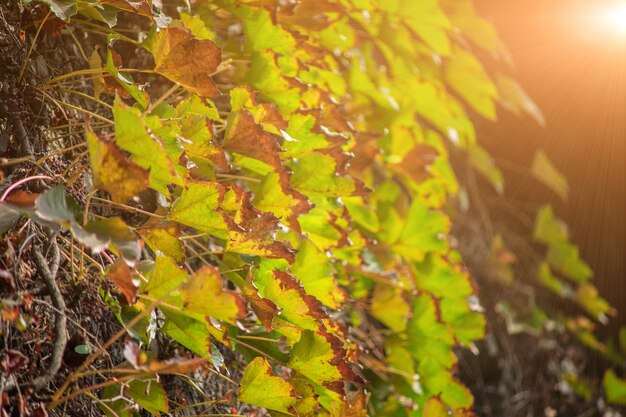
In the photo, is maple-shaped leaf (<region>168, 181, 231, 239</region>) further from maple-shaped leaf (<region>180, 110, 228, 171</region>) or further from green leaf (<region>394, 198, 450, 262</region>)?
green leaf (<region>394, 198, 450, 262</region>)

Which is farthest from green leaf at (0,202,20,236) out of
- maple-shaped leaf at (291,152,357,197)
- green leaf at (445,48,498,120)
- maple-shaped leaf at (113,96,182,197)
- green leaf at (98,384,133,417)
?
green leaf at (445,48,498,120)

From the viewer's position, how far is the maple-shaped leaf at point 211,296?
60 cm

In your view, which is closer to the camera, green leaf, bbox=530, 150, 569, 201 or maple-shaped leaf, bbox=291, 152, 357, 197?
maple-shaped leaf, bbox=291, 152, 357, 197

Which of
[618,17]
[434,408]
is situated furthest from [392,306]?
[618,17]

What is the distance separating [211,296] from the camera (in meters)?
0.61

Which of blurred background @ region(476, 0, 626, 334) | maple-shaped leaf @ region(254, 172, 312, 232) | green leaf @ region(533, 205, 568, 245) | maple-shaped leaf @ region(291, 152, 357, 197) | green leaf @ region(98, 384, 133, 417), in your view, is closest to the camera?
green leaf @ region(98, 384, 133, 417)

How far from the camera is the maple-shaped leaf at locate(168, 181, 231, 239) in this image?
693 millimetres

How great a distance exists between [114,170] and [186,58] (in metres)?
0.21

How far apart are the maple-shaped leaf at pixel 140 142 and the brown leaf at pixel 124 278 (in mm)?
91

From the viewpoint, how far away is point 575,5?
8.18 feet

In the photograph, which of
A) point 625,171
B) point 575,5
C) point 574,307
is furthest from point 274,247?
point 625,171

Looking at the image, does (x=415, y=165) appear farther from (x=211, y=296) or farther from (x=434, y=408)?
(x=211, y=296)

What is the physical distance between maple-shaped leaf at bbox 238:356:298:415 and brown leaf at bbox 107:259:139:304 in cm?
20

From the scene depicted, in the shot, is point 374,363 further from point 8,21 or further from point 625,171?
point 625,171
